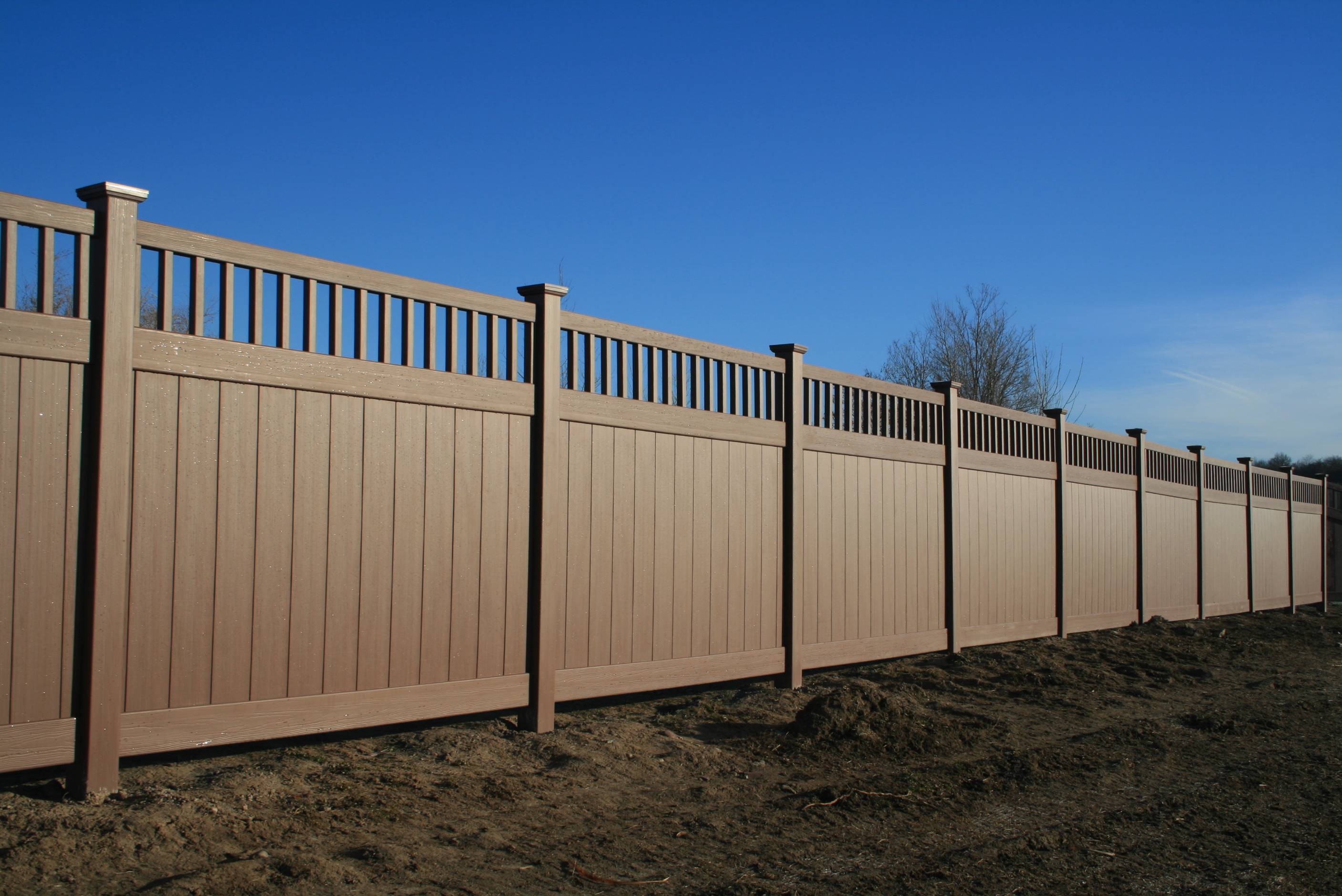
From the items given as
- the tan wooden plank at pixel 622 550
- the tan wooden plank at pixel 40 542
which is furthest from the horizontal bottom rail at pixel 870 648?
the tan wooden plank at pixel 40 542

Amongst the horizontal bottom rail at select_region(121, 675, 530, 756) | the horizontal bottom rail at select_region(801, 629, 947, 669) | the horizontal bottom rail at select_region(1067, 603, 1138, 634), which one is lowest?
the horizontal bottom rail at select_region(1067, 603, 1138, 634)

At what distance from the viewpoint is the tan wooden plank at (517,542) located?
5820mm

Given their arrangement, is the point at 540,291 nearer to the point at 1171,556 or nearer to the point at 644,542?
the point at 644,542

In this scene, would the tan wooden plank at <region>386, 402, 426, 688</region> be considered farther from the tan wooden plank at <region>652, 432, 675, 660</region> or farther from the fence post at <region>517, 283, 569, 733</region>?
the tan wooden plank at <region>652, 432, 675, 660</region>

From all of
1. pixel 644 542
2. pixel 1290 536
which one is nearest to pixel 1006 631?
pixel 644 542

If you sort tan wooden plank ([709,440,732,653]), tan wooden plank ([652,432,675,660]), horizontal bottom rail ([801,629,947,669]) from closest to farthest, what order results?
1. tan wooden plank ([652,432,675,660])
2. tan wooden plank ([709,440,732,653])
3. horizontal bottom rail ([801,629,947,669])

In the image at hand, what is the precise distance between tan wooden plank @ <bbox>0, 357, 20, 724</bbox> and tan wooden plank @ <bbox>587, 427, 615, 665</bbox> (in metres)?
3.08

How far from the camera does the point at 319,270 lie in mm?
4984

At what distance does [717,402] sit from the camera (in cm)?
742

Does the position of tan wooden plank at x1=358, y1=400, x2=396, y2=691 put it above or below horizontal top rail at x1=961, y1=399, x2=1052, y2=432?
below

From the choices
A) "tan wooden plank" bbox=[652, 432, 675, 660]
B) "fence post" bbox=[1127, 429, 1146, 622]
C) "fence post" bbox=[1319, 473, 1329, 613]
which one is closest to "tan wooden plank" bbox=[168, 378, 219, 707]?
"tan wooden plank" bbox=[652, 432, 675, 660]

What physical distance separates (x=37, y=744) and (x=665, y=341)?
422cm

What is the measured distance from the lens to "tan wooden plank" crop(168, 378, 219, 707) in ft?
14.6

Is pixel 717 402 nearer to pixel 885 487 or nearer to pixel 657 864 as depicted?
pixel 885 487
